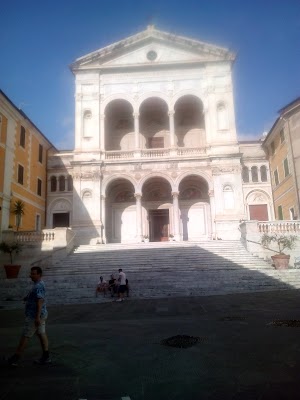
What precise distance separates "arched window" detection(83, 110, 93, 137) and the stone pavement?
75.6 feet

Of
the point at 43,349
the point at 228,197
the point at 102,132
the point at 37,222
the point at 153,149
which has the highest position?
the point at 102,132

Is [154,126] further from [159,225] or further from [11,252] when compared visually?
[11,252]

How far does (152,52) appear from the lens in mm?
31531

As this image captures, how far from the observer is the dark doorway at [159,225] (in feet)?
102

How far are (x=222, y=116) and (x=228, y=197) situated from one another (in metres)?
7.65

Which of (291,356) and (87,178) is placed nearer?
(291,356)

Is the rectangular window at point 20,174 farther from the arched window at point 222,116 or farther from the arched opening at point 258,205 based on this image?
the arched opening at point 258,205

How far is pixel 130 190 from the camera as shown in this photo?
3147 centimetres

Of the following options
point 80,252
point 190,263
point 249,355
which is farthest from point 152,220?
point 249,355

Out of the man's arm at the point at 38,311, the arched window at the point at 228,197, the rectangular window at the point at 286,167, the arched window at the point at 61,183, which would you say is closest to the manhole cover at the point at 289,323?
the man's arm at the point at 38,311

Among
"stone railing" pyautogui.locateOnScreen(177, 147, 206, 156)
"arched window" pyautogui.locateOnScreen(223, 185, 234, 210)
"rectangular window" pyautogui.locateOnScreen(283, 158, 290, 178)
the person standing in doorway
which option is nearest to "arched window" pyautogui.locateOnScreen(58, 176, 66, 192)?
"stone railing" pyautogui.locateOnScreen(177, 147, 206, 156)

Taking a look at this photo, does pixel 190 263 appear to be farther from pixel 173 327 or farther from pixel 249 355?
pixel 249 355

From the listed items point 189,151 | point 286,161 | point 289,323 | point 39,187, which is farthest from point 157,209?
point 289,323

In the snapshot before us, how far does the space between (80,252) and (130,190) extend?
1050 centimetres
